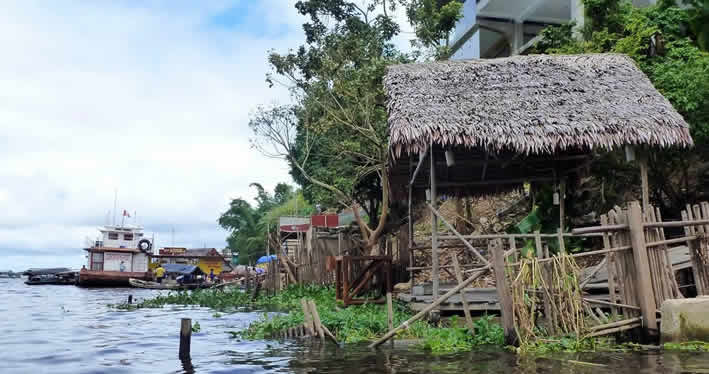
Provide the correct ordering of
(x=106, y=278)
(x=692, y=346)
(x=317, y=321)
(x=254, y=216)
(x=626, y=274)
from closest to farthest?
(x=692, y=346)
(x=626, y=274)
(x=317, y=321)
(x=106, y=278)
(x=254, y=216)

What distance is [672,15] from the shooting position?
→ 620 inches

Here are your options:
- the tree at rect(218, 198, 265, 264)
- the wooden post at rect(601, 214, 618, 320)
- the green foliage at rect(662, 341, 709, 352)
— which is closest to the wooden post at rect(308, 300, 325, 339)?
the wooden post at rect(601, 214, 618, 320)

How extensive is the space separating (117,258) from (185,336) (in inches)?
1420

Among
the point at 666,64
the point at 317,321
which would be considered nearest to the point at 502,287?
the point at 317,321

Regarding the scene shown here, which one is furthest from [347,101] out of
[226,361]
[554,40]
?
[226,361]

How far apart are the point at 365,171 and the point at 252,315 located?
19.4 feet

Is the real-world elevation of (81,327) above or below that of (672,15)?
below

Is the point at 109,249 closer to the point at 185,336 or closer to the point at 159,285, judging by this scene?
the point at 159,285

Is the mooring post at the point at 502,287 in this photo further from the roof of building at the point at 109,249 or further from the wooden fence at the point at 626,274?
the roof of building at the point at 109,249

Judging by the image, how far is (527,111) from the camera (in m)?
10.8

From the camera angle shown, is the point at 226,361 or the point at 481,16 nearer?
the point at 226,361

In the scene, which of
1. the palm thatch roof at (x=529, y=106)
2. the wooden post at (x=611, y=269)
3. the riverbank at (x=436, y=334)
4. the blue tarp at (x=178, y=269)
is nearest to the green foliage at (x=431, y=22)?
the palm thatch roof at (x=529, y=106)

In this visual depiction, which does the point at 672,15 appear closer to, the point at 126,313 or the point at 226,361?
the point at 226,361

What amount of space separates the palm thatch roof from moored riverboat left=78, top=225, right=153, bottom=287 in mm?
32563
